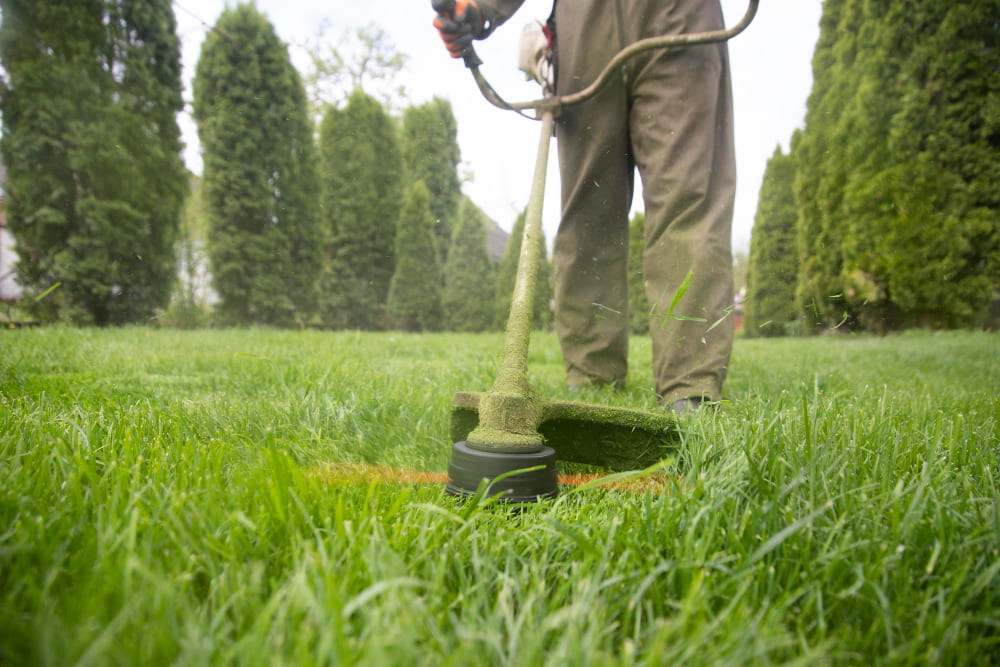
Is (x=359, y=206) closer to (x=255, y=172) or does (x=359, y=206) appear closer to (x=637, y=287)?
(x=255, y=172)

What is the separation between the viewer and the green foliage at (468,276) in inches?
400

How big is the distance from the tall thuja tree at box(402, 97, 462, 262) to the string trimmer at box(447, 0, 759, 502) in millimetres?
10549

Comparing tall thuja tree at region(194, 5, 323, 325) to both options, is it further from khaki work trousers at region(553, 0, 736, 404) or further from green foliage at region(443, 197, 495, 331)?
khaki work trousers at region(553, 0, 736, 404)

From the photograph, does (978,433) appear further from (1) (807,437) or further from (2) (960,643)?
(2) (960,643)

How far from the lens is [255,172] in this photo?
7.83 meters

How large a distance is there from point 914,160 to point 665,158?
716cm

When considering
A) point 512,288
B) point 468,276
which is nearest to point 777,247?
point 512,288

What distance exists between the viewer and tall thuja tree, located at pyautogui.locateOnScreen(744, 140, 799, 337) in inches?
386

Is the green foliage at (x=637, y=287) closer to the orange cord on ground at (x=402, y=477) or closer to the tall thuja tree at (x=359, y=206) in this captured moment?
the tall thuja tree at (x=359, y=206)

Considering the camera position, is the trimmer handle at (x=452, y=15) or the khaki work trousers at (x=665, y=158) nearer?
the trimmer handle at (x=452, y=15)

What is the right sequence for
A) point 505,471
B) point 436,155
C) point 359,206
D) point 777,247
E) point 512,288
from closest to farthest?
point 505,471, point 512,288, point 777,247, point 359,206, point 436,155

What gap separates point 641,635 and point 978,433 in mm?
1201

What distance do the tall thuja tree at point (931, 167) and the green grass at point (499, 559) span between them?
280 inches

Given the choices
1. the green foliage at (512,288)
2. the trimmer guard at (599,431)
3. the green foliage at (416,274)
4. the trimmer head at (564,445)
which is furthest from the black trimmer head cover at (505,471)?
the green foliage at (416,274)
